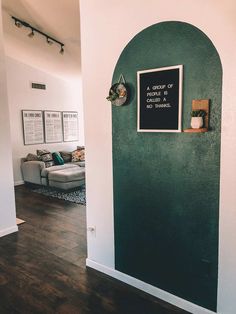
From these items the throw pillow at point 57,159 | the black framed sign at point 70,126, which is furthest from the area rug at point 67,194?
the black framed sign at point 70,126

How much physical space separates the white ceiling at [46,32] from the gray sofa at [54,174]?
7.62ft

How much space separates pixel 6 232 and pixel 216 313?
8.92 ft

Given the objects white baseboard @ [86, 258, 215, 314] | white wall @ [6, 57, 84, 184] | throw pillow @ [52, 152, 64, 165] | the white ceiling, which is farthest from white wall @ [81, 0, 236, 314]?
white wall @ [6, 57, 84, 184]

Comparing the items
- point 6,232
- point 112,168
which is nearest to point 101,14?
point 112,168

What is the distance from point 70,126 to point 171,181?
19.6 feet

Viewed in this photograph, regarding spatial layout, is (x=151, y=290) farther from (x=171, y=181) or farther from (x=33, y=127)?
(x=33, y=127)

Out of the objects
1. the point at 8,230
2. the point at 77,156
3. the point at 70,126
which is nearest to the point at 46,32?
the point at 8,230

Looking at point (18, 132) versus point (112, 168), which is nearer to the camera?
point (112, 168)

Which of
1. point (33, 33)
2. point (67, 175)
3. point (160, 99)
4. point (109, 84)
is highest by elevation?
point (33, 33)

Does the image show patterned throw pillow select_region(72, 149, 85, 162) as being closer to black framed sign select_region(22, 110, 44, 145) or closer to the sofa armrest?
black framed sign select_region(22, 110, 44, 145)

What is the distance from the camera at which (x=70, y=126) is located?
25.0ft

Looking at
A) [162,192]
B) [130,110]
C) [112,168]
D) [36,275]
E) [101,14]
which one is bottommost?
[36,275]

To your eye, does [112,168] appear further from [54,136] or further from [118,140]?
[54,136]

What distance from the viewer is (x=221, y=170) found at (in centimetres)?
175
